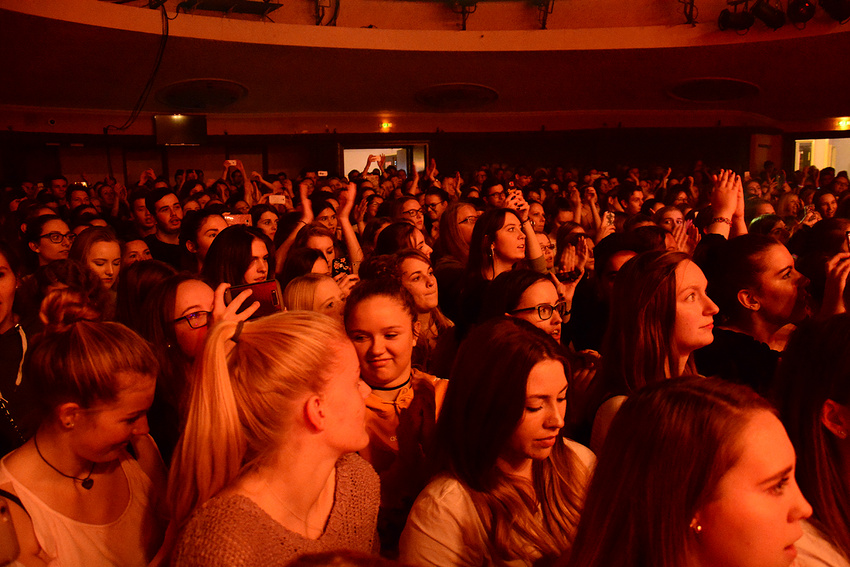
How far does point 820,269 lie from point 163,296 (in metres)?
2.79

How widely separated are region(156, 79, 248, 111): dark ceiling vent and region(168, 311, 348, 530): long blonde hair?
40.1 ft

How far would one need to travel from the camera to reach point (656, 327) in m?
2.15

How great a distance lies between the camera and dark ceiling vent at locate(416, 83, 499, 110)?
45.3 ft

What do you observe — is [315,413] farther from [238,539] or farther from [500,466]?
[500,466]

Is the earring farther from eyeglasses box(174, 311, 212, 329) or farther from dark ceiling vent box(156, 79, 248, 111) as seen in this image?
dark ceiling vent box(156, 79, 248, 111)

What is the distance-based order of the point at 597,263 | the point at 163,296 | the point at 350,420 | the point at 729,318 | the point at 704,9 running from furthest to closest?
1. the point at 704,9
2. the point at 597,263
3. the point at 729,318
4. the point at 163,296
5. the point at 350,420

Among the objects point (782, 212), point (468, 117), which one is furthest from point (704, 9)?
point (782, 212)

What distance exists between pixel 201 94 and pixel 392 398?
12203 mm

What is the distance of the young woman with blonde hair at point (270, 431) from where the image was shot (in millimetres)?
1334

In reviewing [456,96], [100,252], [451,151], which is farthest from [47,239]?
[451,151]

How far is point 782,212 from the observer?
22.5 feet

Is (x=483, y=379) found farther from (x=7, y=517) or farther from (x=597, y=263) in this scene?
(x=597, y=263)

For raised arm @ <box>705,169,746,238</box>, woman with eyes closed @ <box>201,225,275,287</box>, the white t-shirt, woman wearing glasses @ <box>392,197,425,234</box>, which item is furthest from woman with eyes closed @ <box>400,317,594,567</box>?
woman wearing glasses @ <box>392,197,425,234</box>

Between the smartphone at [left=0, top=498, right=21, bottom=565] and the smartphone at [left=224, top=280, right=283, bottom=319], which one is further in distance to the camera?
the smartphone at [left=224, top=280, right=283, bottom=319]
